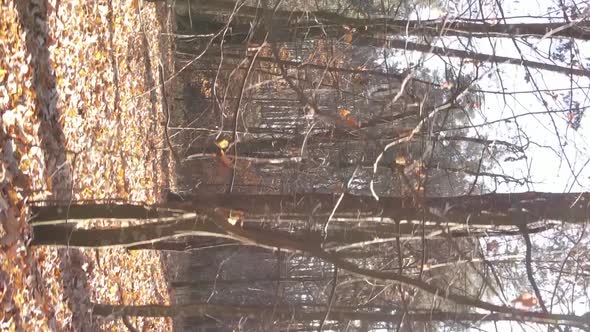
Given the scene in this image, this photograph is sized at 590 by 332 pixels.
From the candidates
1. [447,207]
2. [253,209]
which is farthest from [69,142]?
[447,207]

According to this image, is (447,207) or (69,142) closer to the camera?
(447,207)

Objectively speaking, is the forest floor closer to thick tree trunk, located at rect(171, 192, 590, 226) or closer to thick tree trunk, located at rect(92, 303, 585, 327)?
thick tree trunk, located at rect(92, 303, 585, 327)

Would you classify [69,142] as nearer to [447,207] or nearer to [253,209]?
[253,209]

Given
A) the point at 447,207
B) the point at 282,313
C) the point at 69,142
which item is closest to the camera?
the point at 447,207

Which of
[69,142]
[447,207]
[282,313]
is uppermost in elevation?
[69,142]

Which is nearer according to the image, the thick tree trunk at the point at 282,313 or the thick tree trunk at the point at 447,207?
→ the thick tree trunk at the point at 447,207

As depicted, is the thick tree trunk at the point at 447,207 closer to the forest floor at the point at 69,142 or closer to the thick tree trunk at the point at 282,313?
the thick tree trunk at the point at 282,313

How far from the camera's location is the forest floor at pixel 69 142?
455cm

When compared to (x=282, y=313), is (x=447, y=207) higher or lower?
higher

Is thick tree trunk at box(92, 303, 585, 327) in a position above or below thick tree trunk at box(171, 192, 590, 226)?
below

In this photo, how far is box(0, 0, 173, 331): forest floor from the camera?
4551 mm

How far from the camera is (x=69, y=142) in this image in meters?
5.90

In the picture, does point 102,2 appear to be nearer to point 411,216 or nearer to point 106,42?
point 106,42

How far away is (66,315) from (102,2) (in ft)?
12.8
